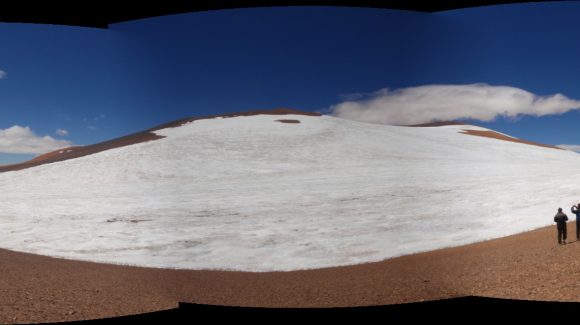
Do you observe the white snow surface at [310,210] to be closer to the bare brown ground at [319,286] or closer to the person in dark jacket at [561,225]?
the bare brown ground at [319,286]

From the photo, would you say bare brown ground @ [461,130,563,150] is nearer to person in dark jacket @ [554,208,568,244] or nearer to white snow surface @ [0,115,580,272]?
white snow surface @ [0,115,580,272]

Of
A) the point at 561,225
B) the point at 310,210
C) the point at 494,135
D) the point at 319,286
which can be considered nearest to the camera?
the point at 319,286

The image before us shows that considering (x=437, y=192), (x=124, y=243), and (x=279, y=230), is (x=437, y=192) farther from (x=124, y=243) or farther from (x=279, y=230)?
(x=124, y=243)

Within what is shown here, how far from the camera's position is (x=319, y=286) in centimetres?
325

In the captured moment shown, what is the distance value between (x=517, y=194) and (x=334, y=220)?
5392 millimetres

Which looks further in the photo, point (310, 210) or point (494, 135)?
point (310, 210)

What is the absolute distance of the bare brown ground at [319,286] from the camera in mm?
3027

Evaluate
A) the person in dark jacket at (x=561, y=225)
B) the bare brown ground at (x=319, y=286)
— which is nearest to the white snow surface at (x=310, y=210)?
the bare brown ground at (x=319, y=286)

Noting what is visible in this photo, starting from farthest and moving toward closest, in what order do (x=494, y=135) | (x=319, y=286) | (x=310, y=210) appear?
(x=310, y=210) → (x=494, y=135) → (x=319, y=286)

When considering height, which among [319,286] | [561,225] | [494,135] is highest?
[494,135]

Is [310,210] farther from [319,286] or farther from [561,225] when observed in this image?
[561,225]

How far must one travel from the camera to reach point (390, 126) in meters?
3.44

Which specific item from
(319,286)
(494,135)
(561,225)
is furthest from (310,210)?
(561,225)

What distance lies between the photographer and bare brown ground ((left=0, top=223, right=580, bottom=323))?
119 inches
